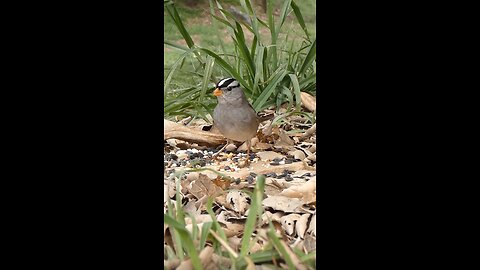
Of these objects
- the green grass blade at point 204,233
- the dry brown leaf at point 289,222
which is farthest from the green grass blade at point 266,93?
the green grass blade at point 204,233

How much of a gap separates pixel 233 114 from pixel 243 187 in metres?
0.53

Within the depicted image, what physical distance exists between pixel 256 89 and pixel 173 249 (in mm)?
939

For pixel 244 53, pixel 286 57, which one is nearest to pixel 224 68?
pixel 244 53

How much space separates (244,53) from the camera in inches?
68.6

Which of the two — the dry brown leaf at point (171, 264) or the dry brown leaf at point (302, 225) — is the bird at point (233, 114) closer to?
the dry brown leaf at point (302, 225)

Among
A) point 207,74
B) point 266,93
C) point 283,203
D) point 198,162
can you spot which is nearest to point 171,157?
point 198,162

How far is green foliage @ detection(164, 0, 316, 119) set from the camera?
161 centimetres

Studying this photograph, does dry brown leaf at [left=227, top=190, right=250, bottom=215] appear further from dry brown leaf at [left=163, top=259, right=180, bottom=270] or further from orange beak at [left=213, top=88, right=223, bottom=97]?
orange beak at [left=213, top=88, right=223, bottom=97]

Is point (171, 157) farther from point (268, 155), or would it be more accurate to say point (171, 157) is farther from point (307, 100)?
point (307, 100)

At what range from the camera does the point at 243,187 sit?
105cm

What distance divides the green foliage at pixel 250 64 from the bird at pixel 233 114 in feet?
0.15

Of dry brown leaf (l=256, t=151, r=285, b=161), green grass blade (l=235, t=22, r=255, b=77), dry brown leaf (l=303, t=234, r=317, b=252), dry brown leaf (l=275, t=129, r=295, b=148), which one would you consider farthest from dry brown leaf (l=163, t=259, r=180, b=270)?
green grass blade (l=235, t=22, r=255, b=77)

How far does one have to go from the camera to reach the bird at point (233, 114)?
1.57 m
